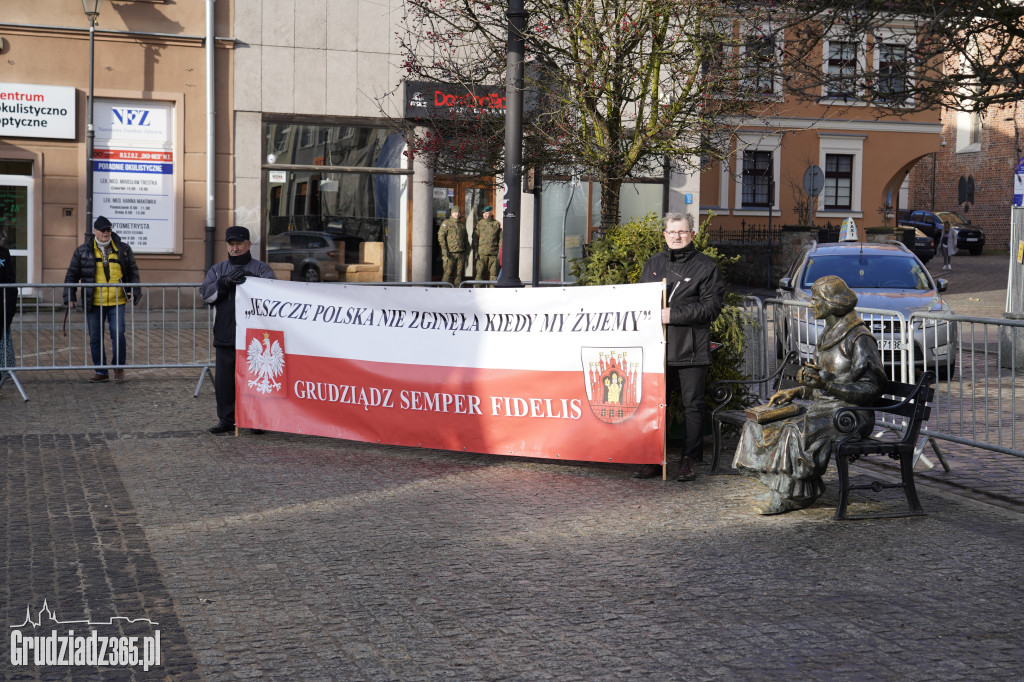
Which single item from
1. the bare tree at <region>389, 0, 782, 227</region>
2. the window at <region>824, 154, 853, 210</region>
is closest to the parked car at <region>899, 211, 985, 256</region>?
the window at <region>824, 154, 853, 210</region>

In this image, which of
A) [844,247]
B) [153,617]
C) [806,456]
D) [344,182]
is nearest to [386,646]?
[153,617]

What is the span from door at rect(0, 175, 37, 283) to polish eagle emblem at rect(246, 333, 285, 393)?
12.6 meters

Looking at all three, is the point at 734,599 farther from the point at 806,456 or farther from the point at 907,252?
the point at 907,252

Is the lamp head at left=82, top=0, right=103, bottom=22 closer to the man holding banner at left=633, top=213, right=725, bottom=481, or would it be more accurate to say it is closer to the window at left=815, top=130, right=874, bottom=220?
the man holding banner at left=633, top=213, right=725, bottom=481

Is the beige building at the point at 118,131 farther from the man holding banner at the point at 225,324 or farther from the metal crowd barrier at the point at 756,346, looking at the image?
the metal crowd barrier at the point at 756,346

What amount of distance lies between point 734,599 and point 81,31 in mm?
18494

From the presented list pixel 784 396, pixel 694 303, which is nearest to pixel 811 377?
pixel 784 396

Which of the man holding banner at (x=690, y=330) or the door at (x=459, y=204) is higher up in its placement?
the door at (x=459, y=204)

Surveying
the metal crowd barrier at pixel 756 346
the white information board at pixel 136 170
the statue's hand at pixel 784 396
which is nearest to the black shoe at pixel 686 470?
the statue's hand at pixel 784 396

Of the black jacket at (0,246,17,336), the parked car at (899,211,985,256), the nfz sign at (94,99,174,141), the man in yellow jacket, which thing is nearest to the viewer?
the black jacket at (0,246,17,336)

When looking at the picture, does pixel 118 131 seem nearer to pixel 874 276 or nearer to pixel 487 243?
pixel 487 243

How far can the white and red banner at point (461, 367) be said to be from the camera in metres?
8.18

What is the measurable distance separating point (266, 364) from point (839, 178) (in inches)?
1364

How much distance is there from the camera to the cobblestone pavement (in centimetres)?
471
